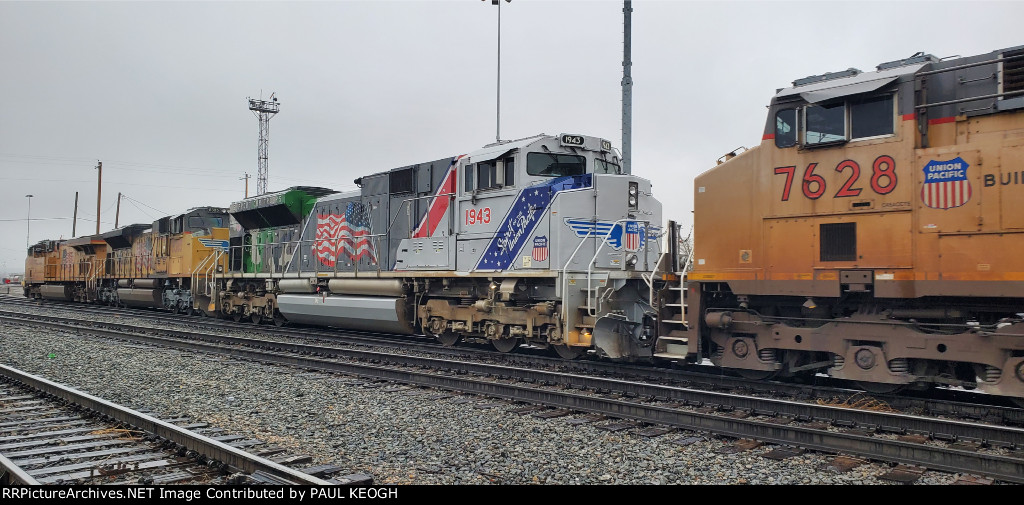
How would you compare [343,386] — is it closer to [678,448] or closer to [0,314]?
[678,448]

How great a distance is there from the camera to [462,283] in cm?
1234

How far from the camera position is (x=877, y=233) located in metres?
6.93

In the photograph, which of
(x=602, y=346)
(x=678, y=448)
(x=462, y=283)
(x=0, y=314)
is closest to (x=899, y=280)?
(x=678, y=448)

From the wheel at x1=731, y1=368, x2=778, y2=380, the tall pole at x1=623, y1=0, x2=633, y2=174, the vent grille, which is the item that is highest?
the tall pole at x1=623, y1=0, x2=633, y2=174

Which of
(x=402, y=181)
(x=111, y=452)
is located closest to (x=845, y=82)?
(x=111, y=452)

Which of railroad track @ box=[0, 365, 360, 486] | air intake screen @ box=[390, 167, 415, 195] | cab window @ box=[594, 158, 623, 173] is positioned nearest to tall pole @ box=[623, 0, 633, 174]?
cab window @ box=[594, 158, 623, 173]

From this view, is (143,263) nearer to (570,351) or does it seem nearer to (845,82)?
(570,351)

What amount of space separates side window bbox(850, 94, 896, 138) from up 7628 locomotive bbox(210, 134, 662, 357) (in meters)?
3.24

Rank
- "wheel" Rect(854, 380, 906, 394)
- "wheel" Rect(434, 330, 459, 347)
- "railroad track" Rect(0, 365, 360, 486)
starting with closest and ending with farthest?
1. "railroad track" Rect(0, 365, 360, 486)
2. "wheel" Rect(854, 380, 906, 394)
3. "wheel" Rect(434, 330, 459, 347)

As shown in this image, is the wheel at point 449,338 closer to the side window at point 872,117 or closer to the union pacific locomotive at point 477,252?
the union pacific locomotive at point 477,252

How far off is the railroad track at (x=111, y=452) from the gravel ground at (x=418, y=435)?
584mm

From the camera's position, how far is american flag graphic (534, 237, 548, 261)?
10.7m

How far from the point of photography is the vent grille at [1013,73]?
6262mm

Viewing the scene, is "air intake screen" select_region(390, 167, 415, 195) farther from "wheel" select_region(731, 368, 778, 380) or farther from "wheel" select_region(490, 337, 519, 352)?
"wheel" select_region(731, 368, 778, 380)
